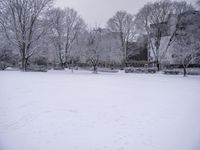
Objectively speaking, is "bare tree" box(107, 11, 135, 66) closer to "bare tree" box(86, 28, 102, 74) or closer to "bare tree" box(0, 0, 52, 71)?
"bare tree" box(86, 28, 102, 74)

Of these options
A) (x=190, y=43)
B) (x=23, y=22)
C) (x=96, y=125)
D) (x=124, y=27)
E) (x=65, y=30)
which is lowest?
(x=96, y=125)

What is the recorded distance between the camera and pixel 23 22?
Answer: 34812 millimetres

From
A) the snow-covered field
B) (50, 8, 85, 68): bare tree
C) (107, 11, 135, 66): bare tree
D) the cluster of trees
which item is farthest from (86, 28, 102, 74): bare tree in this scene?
the snow-covered field

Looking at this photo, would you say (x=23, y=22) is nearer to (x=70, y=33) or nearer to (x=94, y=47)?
(x=94, y=47)

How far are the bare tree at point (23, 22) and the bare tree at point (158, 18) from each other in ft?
65.7

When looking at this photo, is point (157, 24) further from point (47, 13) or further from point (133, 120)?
point (133, 120)

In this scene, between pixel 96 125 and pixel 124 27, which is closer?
pixel 96 125

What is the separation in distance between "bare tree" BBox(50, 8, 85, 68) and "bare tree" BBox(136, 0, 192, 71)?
16.1 meters

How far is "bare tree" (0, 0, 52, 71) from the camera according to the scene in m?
34.2

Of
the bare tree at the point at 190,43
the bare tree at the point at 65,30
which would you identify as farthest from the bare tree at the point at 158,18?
the bare tree at the point at 65,30

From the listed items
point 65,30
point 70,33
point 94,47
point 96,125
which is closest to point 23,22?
point 94,47

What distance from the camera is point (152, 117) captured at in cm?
689

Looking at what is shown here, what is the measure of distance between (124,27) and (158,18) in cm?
1066

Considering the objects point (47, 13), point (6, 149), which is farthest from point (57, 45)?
point (6, 149)
